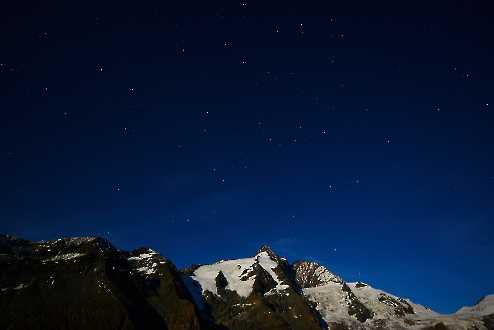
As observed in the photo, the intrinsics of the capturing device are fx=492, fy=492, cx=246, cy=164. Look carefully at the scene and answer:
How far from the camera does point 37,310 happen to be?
605 ft

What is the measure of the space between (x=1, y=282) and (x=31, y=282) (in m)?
11.0

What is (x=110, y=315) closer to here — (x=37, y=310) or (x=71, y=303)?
(x=71, y=303)

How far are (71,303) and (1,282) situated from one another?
2864cm

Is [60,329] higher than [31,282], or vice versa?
[31,282]

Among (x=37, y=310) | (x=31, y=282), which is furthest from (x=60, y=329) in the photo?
(x=31, y=282)

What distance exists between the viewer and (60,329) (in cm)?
18238

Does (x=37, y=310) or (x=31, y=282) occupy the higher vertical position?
(x=31, y=282)

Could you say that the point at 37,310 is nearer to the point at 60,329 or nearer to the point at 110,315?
the point at 60,329

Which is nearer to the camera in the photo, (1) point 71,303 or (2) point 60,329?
(2) point 60,329

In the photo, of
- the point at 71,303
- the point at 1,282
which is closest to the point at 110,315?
the point at 71,303

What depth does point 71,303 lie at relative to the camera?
195m

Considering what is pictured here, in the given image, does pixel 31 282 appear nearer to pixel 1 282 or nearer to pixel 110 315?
pixel 1 282

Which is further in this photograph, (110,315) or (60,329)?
(110,315)

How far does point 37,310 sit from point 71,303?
1371cm
